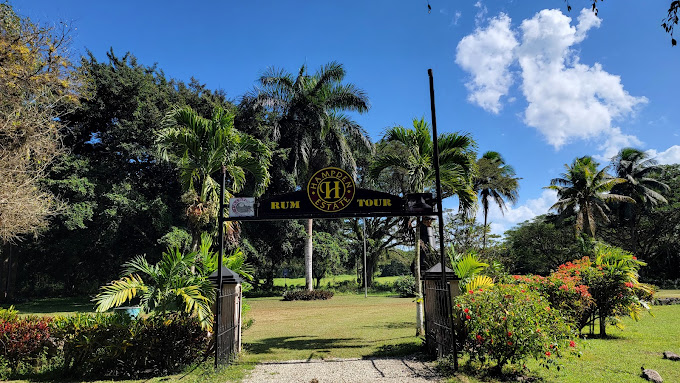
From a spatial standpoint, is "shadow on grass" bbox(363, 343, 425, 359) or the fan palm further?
"shadow on grass" bbox(363, 343, 425, 359)

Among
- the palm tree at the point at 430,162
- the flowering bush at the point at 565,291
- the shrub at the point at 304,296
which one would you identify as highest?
the palm tree at the point at 430,162

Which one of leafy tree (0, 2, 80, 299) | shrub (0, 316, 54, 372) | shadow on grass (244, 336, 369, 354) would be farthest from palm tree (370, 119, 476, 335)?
leafy tree (0, 2, 80, 299)

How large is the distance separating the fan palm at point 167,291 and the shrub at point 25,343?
111cm

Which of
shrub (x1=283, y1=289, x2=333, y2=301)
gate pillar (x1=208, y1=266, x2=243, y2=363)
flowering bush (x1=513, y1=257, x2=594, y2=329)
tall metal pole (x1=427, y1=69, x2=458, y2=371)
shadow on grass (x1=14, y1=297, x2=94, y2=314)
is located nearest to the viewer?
tall metal pole (x1=427, y1=69, x2=458, y2=371)

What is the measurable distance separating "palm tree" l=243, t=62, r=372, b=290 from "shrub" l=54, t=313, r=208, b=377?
1730 cm

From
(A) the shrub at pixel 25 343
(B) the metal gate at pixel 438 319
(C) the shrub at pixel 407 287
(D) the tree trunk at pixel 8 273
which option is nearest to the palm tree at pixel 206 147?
(A) the shrub at pixel 25 343

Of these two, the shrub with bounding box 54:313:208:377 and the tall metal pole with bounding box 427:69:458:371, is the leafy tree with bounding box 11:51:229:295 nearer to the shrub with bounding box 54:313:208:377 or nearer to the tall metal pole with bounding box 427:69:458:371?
the shrub with bounding box 54:313:208:377

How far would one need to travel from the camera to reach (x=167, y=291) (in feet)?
23.8

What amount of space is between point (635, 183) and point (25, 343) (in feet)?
135

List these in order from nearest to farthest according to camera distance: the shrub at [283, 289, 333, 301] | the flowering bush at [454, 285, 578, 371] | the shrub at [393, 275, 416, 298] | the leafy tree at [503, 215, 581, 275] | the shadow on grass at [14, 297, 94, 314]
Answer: the flowering bush at [454, 285, 578, 371]
the shadow on grass at [14, 297, 94, 314]
the shrub at [283, 289, 333, 301]
the shrub at [393, 275, 416, 298]
the leafy tree at [503, 215, 581, 275]

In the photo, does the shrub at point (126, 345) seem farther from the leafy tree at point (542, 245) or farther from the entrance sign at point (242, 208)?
the leafy tree at point (542, 245)

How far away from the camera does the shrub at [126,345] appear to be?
22.7 feet

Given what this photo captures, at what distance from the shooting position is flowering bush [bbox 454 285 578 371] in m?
6.03

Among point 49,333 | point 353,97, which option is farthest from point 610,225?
point 49,333
